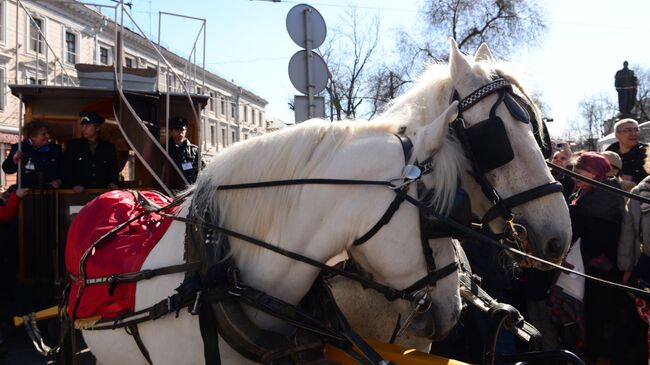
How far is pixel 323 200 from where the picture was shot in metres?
1.98

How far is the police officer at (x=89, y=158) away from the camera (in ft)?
16.0

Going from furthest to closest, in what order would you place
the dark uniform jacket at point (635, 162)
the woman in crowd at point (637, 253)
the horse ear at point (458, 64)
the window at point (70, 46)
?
1. the window at point (70, 46)
2. the dark uniform jacket at point (635, 162)
3. the woman in crowd at point (637, 253)
4. the horse ear at point (458, 64)

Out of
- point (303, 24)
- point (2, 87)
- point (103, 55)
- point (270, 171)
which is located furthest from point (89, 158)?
point (103, 55)

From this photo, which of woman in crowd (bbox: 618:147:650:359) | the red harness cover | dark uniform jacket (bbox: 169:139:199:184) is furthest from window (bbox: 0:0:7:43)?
woman in crowd (bbox: 618:147:650:359)

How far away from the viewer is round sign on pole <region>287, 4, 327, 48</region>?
5.06 meters

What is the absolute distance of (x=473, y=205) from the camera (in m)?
2.28

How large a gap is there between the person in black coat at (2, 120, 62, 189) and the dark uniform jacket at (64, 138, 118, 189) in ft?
0.35

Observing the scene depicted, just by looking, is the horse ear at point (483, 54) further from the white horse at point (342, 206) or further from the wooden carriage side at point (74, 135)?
the wooden carriage side at point (74, 135)

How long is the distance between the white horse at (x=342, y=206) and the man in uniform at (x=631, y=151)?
3273 millimetres

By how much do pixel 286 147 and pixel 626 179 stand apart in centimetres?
391

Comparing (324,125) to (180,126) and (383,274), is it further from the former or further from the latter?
(180,126)

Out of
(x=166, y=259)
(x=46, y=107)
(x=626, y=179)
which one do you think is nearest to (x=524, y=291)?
(x=626, y=179)

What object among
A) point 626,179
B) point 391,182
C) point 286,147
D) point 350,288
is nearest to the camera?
point 391,182

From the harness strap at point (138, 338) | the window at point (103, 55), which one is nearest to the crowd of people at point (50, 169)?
the harness strap at point (138, 338)
